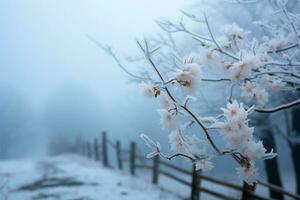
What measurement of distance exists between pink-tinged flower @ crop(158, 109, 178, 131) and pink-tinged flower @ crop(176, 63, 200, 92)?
0.27m

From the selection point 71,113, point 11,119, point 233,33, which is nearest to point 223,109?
point 233,33

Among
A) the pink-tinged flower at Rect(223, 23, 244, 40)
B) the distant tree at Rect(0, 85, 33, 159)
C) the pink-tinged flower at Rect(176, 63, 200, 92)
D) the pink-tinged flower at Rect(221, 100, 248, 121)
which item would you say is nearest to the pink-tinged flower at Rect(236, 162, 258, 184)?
the pink-tinged flower at Rect(221, 100, 248, 121)

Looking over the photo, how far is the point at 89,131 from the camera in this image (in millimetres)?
60438

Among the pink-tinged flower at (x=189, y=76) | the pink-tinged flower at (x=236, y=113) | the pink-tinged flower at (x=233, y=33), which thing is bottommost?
the pink-tinged flower at (x=236, y=113)

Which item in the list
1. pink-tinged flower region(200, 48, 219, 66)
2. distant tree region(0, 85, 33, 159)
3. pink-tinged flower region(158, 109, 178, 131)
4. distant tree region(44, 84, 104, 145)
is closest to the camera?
pink-tinged flower region(158, 109, 178, 131)

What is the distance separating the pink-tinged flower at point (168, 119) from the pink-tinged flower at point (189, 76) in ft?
0.88

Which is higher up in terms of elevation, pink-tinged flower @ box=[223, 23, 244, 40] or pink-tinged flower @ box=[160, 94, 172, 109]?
pink-tinged flower @ box=[223, 23, 244, 40]

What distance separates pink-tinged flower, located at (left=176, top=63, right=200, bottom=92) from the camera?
8.71ft

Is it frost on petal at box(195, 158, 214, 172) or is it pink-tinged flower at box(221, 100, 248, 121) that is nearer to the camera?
pink-tinged flower at box(221, 100, 248, 121)

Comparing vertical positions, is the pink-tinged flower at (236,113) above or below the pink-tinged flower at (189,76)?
below

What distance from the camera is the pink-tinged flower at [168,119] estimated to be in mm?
2859

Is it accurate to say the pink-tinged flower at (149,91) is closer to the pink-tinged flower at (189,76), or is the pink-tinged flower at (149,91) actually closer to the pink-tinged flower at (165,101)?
the pink-tinged flower at (165,101)

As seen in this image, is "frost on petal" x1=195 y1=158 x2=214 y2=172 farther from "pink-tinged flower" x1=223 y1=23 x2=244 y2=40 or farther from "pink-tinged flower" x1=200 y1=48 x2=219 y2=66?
"pink-tinged flower" x1=223 y1=23 x2=244 y2=40

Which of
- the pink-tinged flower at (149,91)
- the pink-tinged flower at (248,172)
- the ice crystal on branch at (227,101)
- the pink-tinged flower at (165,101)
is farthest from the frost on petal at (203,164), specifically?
the pink-tinged flower at (149,91)
